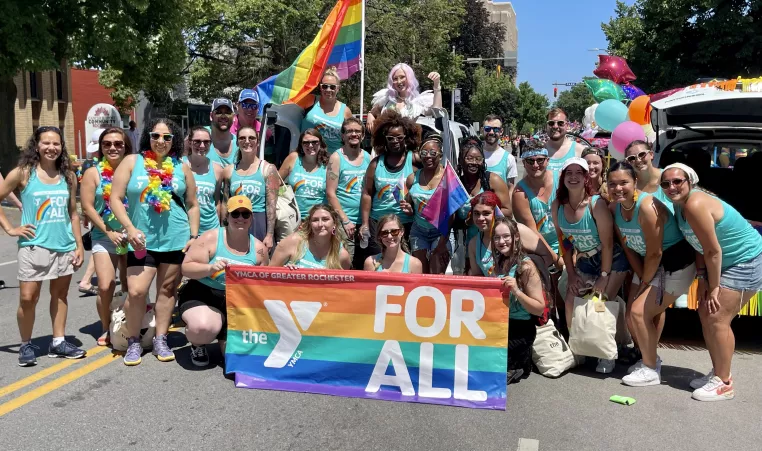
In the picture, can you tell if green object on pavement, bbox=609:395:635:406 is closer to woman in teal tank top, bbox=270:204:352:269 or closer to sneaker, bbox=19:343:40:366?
woman in teal tank top, bbox=270:204:352:269

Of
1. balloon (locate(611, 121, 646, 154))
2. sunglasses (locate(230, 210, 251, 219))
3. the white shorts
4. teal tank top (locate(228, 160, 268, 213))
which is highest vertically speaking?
balloon (locate(611, 121, 646, 154))

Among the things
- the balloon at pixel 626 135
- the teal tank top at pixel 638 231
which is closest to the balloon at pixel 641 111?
the balloon at pixel 626 135

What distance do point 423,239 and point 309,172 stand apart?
1.24m

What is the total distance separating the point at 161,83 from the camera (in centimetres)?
1931

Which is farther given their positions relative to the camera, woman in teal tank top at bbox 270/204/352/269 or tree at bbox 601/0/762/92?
tree at bbox 601/0/762/92

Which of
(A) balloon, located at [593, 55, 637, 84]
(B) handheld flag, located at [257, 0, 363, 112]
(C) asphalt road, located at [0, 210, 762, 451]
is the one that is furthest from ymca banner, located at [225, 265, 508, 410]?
(A) balloon, located at [593, 55, 637, 84]

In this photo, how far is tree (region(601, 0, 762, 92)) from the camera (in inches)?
775

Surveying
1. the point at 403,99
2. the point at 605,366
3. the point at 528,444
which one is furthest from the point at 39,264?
the point at 605,366

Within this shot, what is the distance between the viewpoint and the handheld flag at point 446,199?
539 cm

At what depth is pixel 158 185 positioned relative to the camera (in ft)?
17.3

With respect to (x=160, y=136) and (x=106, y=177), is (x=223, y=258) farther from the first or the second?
(x=106, y=177)

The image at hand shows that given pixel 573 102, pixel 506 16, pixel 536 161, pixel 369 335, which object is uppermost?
pixel 506 16

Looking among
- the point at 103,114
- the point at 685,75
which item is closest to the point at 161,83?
the point at 103,114

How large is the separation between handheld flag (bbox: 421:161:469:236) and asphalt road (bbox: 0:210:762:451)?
4.66ft
